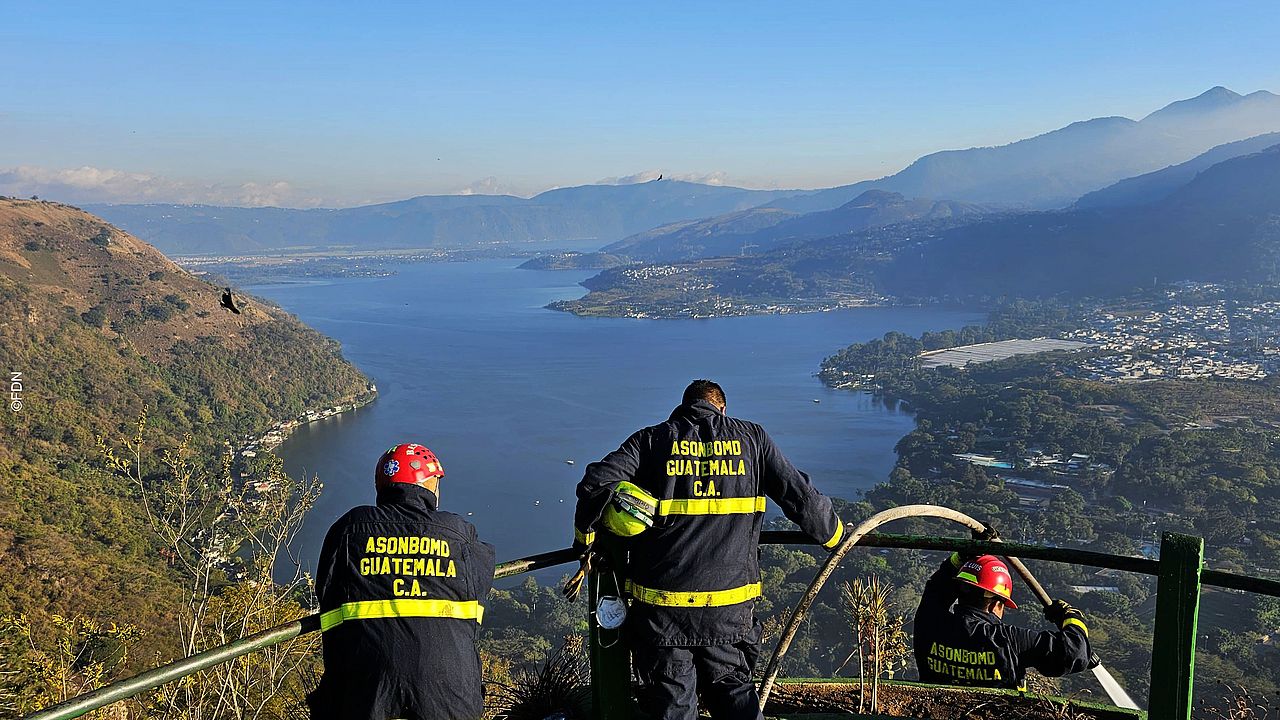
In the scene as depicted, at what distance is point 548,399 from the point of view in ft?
283

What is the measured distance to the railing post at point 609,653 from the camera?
9.94 ft

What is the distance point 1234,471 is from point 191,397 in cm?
8135

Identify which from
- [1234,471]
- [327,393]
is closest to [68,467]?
[327,393]

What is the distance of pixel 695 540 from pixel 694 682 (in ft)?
1.74

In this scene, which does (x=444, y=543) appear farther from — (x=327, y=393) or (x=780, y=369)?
(x=780, y=369)

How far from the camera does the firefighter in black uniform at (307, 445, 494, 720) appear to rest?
278 centimetres

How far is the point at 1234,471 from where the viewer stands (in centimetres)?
5353

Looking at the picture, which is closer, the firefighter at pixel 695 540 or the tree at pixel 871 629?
the firefighter at pixel 695 540

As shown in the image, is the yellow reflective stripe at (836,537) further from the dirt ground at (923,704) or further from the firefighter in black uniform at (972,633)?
the dirt ground at (923,704)

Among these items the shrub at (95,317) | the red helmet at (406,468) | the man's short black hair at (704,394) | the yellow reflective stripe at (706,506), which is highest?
the man's short black hair at (704,394)

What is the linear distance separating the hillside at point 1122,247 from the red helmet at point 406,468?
159 metres

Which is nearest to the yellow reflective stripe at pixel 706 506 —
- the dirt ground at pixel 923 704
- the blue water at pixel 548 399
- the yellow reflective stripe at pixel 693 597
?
the yellow reflective stripe at pixel 693 597

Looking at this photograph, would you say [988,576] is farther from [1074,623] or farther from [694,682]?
[694,682]

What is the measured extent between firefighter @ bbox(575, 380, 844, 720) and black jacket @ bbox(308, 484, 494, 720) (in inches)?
18.9
